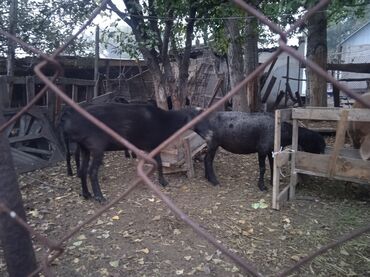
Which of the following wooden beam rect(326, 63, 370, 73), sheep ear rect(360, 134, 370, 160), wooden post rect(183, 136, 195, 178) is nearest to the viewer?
sheep ear rect(360, 134, 370, 160)

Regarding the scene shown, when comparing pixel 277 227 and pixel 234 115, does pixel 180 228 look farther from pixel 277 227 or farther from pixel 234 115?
pixel 234 115

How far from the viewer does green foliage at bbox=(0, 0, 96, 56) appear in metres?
7.34

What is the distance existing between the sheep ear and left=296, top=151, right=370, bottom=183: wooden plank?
290 millimetres

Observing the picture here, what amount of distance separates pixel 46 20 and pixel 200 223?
21.2ft

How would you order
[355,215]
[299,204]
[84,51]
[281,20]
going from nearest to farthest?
1. [355,215]
2. [299,204]
3. [281,20]
4. [84,51]

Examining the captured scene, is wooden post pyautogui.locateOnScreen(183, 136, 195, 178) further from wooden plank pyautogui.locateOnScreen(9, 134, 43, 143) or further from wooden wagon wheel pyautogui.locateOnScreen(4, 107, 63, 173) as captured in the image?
wooden plank pyautogui.locateOnScreen(9, 134, 43, 143)

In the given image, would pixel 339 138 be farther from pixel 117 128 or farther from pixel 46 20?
pixel 46 20

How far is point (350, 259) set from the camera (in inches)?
144

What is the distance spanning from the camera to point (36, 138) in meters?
7.19

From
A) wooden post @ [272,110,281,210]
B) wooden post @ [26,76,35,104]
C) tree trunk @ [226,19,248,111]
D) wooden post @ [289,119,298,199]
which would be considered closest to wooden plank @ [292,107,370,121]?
wooden post @ [289,119,298,199]

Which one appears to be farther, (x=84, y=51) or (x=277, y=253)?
(x=84, y=51)

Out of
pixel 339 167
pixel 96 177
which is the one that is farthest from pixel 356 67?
pixel 96 177

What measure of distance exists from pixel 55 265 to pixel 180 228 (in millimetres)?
1442

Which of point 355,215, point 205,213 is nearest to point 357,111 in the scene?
point 355,215
